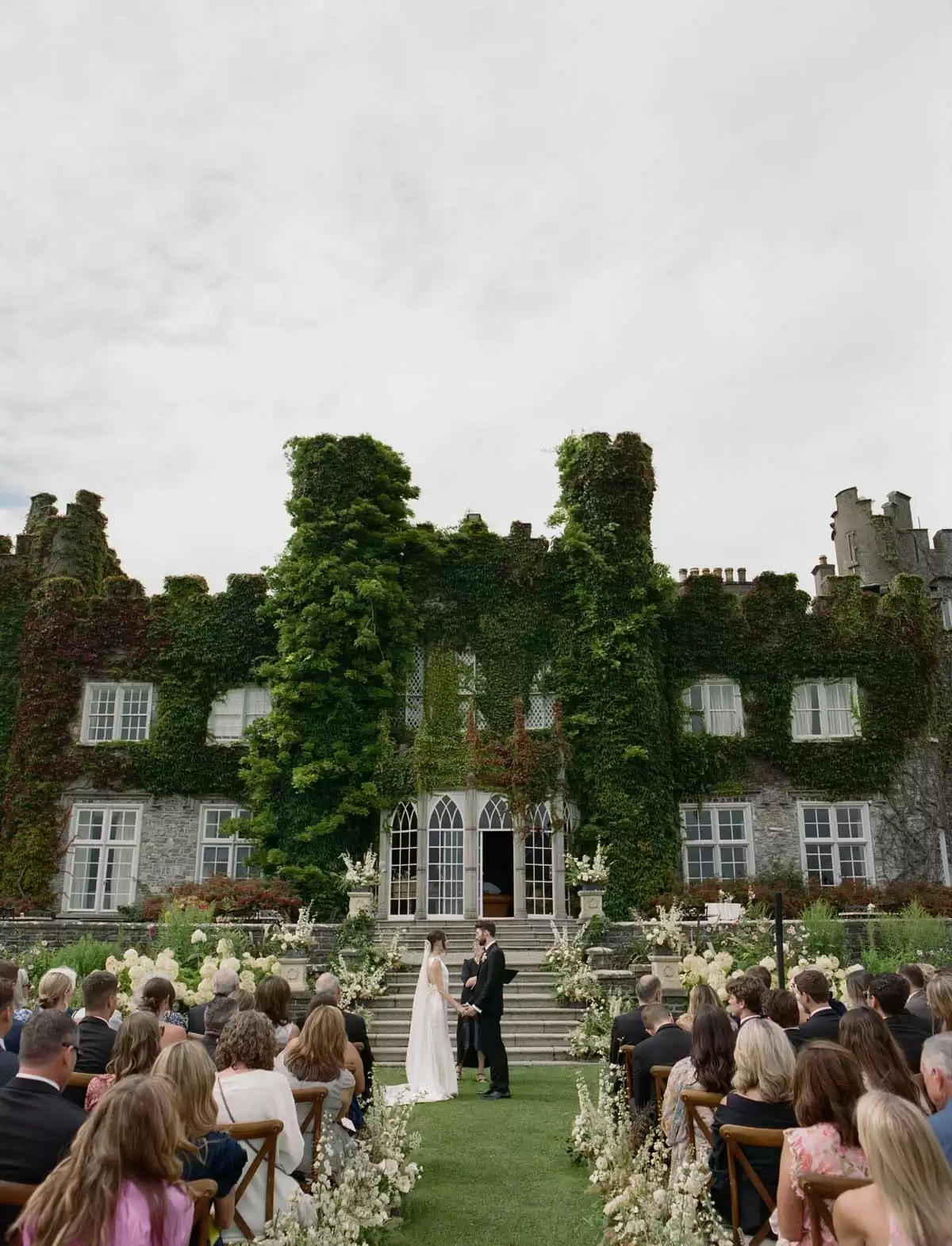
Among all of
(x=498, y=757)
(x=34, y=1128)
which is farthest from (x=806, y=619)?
(x=34, y=1128)

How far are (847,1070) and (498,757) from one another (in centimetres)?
1800

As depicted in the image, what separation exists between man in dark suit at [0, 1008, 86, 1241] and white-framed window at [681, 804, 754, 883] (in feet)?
65.5

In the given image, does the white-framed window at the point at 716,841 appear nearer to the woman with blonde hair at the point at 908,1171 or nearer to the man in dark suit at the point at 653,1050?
the man in dark suit at the point at 653,1050

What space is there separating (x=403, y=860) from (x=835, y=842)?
9.68 metres

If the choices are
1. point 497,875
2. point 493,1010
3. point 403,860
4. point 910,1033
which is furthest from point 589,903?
point 910,1033

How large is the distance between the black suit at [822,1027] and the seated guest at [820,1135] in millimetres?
2257

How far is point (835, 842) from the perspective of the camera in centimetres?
2355

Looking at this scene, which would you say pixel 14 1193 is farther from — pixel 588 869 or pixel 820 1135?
pixel 588 869

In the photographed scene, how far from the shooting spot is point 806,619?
976 inches

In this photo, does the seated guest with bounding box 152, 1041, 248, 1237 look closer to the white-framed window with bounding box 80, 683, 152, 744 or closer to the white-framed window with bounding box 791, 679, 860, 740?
the white-framed window with bounding box 80, 683, 152, 744

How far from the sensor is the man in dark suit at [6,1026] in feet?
18.0

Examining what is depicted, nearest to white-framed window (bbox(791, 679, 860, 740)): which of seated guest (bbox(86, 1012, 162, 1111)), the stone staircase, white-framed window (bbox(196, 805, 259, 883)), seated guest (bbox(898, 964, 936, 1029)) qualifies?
the stone staircase

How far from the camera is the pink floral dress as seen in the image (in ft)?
14.4

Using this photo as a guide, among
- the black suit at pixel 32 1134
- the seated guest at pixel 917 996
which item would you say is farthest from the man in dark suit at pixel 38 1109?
the seated guest at pixel 917 996
